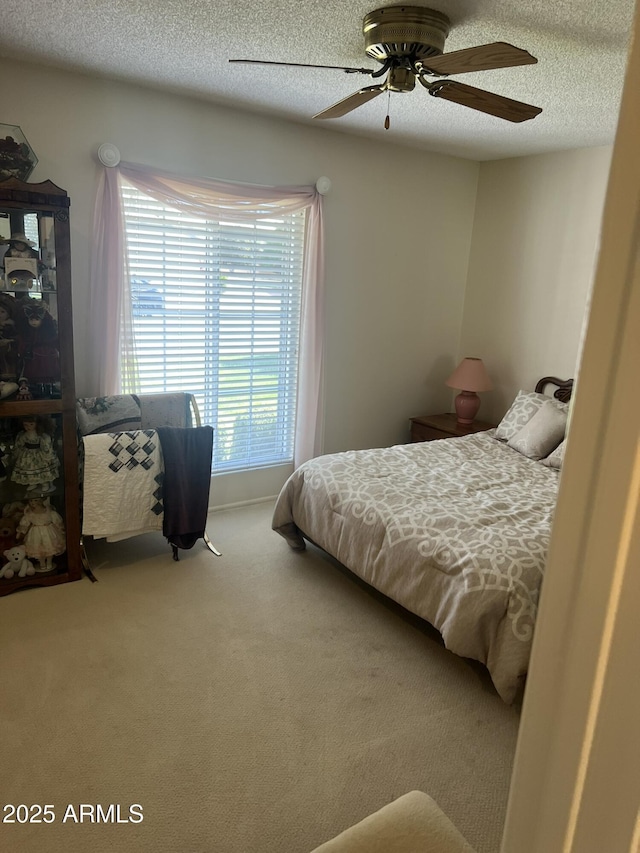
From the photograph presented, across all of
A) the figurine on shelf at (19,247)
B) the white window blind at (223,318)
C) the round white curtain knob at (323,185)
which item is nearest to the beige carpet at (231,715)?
the white window blind at (223,318)

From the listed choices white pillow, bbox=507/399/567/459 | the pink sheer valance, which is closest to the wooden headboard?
white pillow, bbox=507/399/567/459

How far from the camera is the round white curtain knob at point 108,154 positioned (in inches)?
127

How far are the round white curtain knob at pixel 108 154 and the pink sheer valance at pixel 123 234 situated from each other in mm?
40

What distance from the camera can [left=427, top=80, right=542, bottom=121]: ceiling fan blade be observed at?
7.41 feet

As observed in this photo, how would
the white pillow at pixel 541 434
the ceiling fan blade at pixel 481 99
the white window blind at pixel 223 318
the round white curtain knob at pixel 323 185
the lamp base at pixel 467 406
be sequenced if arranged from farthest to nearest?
the lamp base at pixel 467 406 → the round white curtain knob at pixel 323 185 → the white pillow at pixel 541 434 → the white window blind at pixel 223 318 → the ceiling fan blade at pixel 481 99

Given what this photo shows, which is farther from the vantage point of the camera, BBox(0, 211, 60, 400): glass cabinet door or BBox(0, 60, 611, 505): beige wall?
BBox(0, 60, 611, 505): beige wall

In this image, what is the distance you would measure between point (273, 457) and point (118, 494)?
1521mm

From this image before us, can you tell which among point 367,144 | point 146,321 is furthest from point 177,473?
point 367,144

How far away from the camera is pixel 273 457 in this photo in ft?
14.5

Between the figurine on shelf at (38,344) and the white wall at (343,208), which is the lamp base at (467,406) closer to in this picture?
the white wall at (343,208)

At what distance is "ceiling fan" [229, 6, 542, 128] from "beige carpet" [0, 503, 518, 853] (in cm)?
237

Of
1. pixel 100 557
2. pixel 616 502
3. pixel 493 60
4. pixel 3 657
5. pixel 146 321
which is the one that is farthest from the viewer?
pixel 146 321

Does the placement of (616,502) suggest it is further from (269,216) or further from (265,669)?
(269,216)

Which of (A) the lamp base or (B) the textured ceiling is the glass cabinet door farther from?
(A) the lamp base
